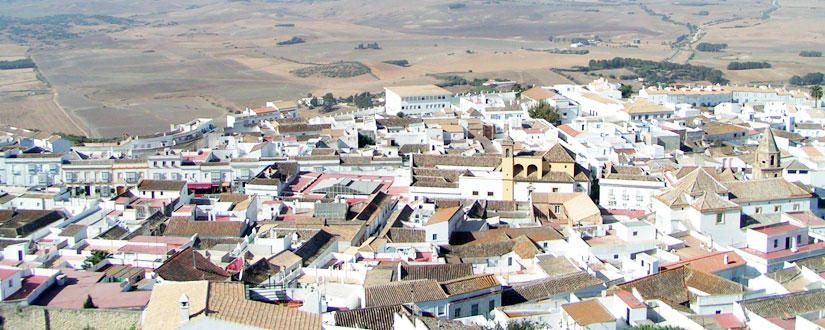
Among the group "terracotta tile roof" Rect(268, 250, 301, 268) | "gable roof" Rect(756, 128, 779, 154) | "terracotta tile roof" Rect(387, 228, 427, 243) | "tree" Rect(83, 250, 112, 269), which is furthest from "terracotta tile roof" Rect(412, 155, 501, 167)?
"tree" Rect(83, 250, 112, 269)

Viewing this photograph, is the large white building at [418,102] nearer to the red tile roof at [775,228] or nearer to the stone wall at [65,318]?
the red tile roof at [775,228]

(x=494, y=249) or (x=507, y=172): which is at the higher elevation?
(x=507, y=172)

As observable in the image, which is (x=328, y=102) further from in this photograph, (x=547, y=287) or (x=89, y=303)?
(x=89, y=303)

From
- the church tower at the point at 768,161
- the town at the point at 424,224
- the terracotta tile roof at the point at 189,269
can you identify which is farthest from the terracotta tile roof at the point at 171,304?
the church tower at the point at 768,161

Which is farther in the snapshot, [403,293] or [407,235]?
[407,235]

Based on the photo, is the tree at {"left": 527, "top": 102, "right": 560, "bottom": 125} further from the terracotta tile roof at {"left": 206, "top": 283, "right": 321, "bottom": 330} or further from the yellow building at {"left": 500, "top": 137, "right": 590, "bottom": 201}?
the terracotta tile roof at {"left": 206, "top": 283, "right": 321, "bottom": 330}

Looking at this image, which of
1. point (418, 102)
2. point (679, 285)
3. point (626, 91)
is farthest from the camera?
point (626, 91)

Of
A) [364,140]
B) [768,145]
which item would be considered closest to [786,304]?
[768,145]

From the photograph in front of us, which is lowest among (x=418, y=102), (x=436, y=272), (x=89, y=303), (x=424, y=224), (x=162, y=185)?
(x=424, y=224)
